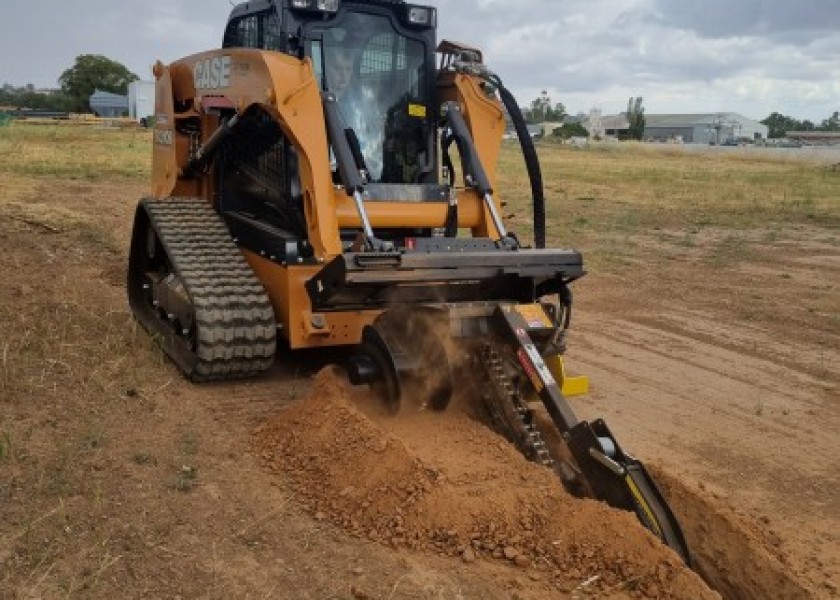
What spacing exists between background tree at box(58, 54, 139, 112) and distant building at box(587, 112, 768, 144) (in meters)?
60.2

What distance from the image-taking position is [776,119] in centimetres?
14362

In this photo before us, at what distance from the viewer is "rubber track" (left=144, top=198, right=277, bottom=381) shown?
6.01 metres

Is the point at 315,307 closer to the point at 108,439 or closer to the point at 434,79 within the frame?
the point at 108,439

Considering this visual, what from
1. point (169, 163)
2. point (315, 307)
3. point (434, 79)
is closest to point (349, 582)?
point (315, 307)

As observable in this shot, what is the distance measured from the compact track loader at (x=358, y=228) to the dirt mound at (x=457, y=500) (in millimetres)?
232

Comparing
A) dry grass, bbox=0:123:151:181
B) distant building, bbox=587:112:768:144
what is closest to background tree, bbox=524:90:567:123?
distant building, bbox=587:112:768:144

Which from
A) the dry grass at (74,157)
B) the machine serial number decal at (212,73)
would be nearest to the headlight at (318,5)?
the machine serial number decal at (212,73)

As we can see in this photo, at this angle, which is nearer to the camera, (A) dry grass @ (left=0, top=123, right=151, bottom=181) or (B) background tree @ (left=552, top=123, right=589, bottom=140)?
(A) dry grass @ (left=0, top=123, right=151, bottom=181)

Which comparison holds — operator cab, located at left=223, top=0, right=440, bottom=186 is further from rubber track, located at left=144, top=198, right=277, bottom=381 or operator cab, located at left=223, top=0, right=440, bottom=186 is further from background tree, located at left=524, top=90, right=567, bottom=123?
background tree, located at left=524, top=90, right=567, bottom=123

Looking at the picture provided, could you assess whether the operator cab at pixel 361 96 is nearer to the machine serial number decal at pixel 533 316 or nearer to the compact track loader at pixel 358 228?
the compact track loader at pixel 358 228

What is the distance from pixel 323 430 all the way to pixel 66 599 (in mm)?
1878

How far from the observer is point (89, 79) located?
9512 cm

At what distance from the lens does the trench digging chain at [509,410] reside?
16.1ft

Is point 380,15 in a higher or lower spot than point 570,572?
higher
